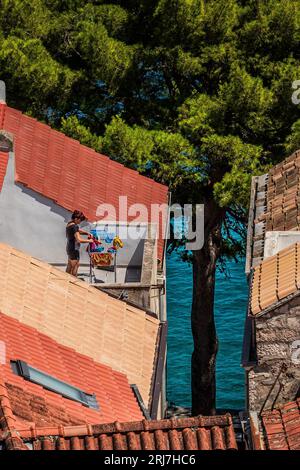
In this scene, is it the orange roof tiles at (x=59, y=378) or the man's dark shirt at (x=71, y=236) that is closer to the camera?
the orange roof tiles at (x=59, y=378)

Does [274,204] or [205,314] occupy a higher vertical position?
[205,314]

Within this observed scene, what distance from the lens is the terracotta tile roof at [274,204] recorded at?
29.0 metres

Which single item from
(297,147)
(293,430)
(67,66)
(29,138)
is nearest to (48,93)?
(67,66)

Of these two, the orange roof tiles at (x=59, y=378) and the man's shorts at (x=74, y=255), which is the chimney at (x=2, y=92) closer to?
the man's shorts at (x=74, y=255)

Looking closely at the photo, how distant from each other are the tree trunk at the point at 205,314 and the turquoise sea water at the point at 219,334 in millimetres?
5854

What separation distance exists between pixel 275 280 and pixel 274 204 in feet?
21.5

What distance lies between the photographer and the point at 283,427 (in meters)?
22.7

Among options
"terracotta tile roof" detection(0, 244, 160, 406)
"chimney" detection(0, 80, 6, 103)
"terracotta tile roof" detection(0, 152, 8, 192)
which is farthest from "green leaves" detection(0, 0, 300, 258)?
"terracotta tile roof" detection(0, 244, 160, 406)

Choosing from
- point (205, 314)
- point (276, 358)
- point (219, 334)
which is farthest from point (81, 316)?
point (219, 334)

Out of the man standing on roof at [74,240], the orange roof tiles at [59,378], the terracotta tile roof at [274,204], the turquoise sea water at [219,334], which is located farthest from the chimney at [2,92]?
the turquoise sea water at [219,334]

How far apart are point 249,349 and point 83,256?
7318mm

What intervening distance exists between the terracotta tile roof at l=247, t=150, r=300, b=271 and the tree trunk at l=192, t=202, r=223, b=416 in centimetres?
566

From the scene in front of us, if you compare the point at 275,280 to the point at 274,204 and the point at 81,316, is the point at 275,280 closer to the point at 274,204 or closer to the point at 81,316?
the point at 81,316

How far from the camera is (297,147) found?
120ft
